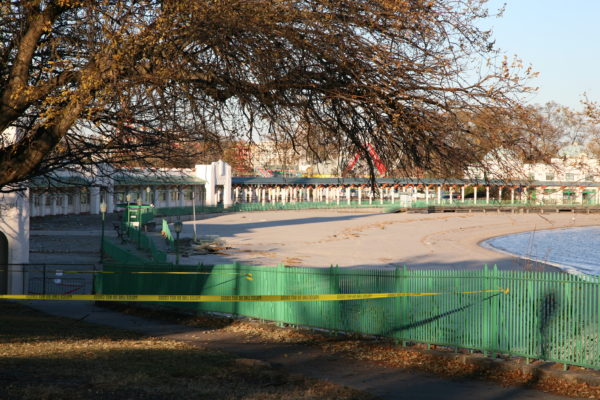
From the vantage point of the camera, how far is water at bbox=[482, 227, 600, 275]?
48.1 meters

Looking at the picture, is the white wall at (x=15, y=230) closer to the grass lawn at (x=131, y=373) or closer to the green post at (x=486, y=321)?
the grass lawn at (x=131, y=373)

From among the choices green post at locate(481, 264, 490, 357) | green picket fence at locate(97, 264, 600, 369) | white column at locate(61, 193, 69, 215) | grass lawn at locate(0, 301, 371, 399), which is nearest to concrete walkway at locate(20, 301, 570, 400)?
grass lawn at locate(0, 301, 371, 399)

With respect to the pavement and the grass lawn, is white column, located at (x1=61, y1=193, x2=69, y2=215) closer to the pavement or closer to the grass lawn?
the pavement

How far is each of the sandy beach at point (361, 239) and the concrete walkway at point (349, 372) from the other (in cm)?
1140

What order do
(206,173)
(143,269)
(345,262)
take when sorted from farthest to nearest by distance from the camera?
1. (206,173)
2. (345,262)
3. (143,269)

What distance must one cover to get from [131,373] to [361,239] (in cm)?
5433

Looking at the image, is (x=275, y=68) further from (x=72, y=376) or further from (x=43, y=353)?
(x=43, y=353)

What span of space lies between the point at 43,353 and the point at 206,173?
92.0 meters

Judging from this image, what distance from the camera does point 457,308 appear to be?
44.0 feet

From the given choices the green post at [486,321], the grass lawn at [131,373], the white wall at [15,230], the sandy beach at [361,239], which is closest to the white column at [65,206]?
the sandy beach at [361,239]

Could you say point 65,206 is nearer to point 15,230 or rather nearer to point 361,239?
point 361,239

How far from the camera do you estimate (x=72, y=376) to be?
1018cm

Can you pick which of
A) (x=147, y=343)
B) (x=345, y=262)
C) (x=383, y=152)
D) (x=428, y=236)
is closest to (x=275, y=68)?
(x=383, y=152)

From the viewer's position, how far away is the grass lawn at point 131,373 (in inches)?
368
